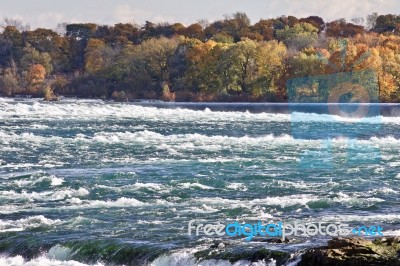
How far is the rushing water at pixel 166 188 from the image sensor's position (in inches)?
669

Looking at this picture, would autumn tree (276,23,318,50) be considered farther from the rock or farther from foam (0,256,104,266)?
the rock

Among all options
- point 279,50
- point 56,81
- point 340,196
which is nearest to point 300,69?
point 279,50

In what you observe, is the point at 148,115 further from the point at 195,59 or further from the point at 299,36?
the point at 299,36

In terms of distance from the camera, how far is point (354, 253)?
47.2 ft

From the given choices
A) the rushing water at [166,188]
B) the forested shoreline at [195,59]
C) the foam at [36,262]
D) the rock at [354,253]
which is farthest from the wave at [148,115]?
the rock at [354,253]

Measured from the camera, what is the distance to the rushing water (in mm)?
17000

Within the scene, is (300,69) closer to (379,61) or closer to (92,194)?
(379,61)

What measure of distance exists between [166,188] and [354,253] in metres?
10.1

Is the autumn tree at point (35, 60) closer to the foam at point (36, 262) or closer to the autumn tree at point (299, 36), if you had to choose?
the autumn tree at point (299, 36)

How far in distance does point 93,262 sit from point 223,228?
331cm

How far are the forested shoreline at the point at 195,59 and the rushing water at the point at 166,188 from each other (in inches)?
1646

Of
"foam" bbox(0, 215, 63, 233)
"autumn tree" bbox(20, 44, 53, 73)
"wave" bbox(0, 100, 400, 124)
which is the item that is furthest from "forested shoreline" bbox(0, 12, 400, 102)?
"foam" bbox(0, 215, 63, 233)

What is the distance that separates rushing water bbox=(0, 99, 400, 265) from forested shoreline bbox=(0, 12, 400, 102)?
137 ft

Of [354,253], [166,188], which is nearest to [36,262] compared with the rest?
[354,253]
